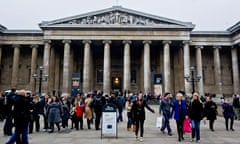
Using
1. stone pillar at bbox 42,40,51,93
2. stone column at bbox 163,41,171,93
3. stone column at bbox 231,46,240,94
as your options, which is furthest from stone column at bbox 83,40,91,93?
stone column at bbox 231,46,240,94

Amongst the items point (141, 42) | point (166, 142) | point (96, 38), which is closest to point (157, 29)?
point (141, 42)

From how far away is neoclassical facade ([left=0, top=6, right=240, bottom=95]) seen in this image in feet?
122

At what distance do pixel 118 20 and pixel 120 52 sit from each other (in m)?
8.52

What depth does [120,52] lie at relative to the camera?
44.9 metres

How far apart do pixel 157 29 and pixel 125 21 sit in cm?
548

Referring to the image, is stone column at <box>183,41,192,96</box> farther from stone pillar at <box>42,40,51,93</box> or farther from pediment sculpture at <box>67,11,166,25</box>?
stone pillar at <box>42,40,51,93</box>

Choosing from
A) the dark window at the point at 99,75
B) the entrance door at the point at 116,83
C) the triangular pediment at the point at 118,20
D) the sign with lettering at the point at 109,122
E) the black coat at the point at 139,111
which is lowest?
the sign with lettering at the point at 109,122

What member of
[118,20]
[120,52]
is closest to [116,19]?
[118,20]

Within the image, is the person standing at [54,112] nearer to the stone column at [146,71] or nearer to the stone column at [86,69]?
the stone column at [86,69]

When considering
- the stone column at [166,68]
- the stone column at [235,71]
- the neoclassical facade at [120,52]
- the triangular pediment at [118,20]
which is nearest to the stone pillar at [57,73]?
the neoclassical facade at [120,52]

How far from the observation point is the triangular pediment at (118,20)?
37.5 metres

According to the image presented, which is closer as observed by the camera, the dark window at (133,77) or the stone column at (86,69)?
the stone column at (86,69)

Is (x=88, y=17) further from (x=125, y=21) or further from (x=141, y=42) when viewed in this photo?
(x=141, y=42)

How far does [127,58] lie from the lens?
122 feet
